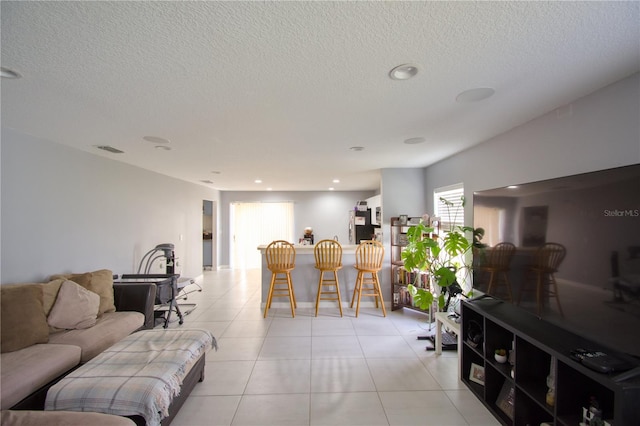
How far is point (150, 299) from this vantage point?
3080 mm

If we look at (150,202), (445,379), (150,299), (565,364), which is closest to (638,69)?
(565,364)

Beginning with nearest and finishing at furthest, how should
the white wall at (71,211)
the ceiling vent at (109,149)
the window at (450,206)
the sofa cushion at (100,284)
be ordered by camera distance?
1. the white wall at (71,211)
2. the sofa cushion at (100,284)
3. the ceiling vent at (109,149)
4. the window at (450,206)

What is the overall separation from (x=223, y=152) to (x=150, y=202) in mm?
2254

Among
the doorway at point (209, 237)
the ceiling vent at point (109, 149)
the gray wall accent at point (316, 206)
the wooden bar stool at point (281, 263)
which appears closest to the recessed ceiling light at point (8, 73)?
the ceiling vent at point (109, 149)

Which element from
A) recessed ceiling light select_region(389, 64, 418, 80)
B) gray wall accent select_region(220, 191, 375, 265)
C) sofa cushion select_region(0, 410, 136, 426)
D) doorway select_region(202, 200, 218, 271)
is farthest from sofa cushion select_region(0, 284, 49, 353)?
gray wall accent select_region(220, 191, 375, 265)

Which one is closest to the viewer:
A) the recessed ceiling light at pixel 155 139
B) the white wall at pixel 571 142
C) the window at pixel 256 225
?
the white wall at pixel 571 142

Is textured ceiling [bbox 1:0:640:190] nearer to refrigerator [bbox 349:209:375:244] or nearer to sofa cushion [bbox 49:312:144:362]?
sofa cushion [bbox 49:312:144:362]

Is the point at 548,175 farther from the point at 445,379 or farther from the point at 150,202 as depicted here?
the point at 150,202

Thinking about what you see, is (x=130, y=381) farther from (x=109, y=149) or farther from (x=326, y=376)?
(x=109, y=149)

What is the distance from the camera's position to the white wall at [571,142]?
60.6 inches

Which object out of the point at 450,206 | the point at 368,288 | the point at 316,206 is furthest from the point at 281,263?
the point at 316,206

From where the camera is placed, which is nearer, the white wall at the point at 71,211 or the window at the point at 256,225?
the white wall at the point at 71,211

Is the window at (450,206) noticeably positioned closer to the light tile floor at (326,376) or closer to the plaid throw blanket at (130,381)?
the light tile floor at (326,376)

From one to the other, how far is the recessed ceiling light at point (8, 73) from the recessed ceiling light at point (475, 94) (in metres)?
2.62
